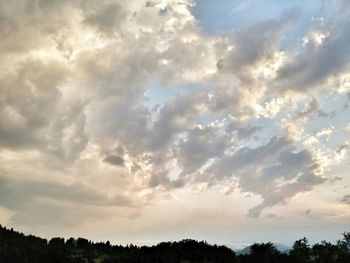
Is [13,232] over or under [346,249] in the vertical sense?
over

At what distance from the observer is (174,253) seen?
132625 mm

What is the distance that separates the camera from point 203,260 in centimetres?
12900

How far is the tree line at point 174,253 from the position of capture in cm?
13225

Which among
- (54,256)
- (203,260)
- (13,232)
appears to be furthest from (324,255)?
(13,232)

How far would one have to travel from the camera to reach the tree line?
132250 mm

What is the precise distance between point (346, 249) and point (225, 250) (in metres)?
38.6

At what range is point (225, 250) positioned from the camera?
457 ft

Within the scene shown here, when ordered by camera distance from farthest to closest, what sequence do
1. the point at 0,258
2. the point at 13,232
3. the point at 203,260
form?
1. the point at 13,232
2. the point at 0,258
3. the point at 203,260

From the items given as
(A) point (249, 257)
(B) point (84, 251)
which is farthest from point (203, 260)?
(B) point (84, 251)

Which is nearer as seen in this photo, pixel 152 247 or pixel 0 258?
pixel 152 247

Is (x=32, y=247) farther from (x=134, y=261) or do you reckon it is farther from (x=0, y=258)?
(x=134, y=261)

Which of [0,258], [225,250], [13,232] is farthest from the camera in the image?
[13,232]

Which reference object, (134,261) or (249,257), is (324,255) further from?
(134,261)

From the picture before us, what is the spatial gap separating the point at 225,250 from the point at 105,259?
38206 mm
